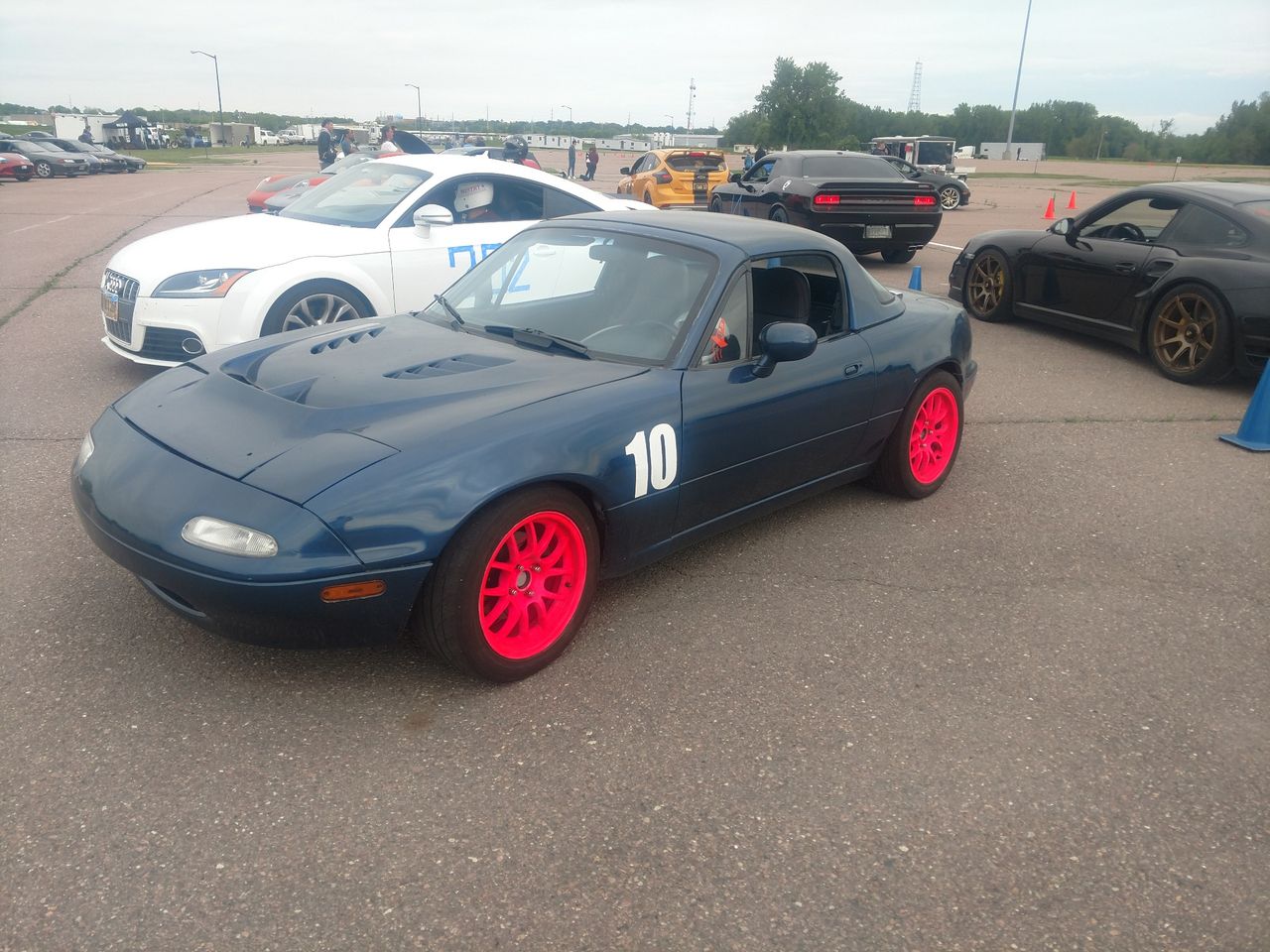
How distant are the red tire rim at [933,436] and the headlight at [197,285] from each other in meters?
4.07

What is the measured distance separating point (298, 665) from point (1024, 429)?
4831 millimetres

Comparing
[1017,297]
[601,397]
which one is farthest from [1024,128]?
[601,397]

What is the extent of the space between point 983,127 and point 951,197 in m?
81.2

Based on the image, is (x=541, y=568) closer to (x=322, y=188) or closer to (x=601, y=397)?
(x=601, y=397)

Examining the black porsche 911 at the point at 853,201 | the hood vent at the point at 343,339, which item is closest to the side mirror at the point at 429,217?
the hood vent at the point at 343,339

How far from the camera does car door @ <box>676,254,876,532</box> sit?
3.66m

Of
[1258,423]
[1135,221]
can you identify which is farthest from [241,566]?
[1135,221]

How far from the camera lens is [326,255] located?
621 cm

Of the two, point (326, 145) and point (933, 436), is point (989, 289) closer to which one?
point (933, 436)

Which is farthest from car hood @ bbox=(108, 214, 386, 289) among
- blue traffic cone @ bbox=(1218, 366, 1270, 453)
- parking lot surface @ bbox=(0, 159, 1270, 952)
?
blue traffic cone @ bbox=(1218, 366, 1270, 453)

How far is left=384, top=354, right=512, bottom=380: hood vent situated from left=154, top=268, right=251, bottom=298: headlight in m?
2.93

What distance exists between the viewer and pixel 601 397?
3367 millimetres

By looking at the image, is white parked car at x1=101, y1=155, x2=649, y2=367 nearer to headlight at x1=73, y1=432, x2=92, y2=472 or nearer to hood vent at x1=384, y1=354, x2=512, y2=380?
headlight at x1=73, y1=432, x2=92, y2=472

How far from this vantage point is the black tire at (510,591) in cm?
292
